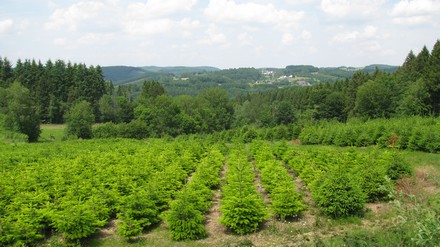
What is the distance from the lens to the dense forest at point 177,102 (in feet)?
159

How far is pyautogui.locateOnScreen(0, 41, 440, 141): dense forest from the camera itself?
4850cm

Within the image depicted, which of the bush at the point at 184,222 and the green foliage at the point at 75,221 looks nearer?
the green foliage at the point at 75,221

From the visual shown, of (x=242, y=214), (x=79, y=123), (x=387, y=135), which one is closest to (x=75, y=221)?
(x=242, y=214)

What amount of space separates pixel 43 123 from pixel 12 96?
57.0ft

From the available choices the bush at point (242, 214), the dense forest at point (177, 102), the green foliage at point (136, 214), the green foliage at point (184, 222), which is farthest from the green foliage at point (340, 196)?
the dense forest at point (177, 102)

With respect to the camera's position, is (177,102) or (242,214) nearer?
(242,214)

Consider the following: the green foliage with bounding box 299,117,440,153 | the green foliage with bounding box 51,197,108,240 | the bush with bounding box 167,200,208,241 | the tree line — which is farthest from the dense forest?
the green foliage with bounding box 51,197,108,240

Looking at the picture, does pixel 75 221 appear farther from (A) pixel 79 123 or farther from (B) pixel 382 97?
(B) pixel 382 97

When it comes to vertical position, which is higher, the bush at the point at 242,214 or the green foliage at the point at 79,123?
the bush at the point at 242,214

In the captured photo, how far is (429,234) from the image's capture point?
201 inches

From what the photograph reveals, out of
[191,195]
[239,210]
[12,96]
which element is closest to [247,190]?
[239,210]

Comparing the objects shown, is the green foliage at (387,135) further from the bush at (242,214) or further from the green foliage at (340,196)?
the bush at (242,214)

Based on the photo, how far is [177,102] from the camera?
217ft

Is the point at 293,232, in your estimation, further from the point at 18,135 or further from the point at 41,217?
the point at 18,135
